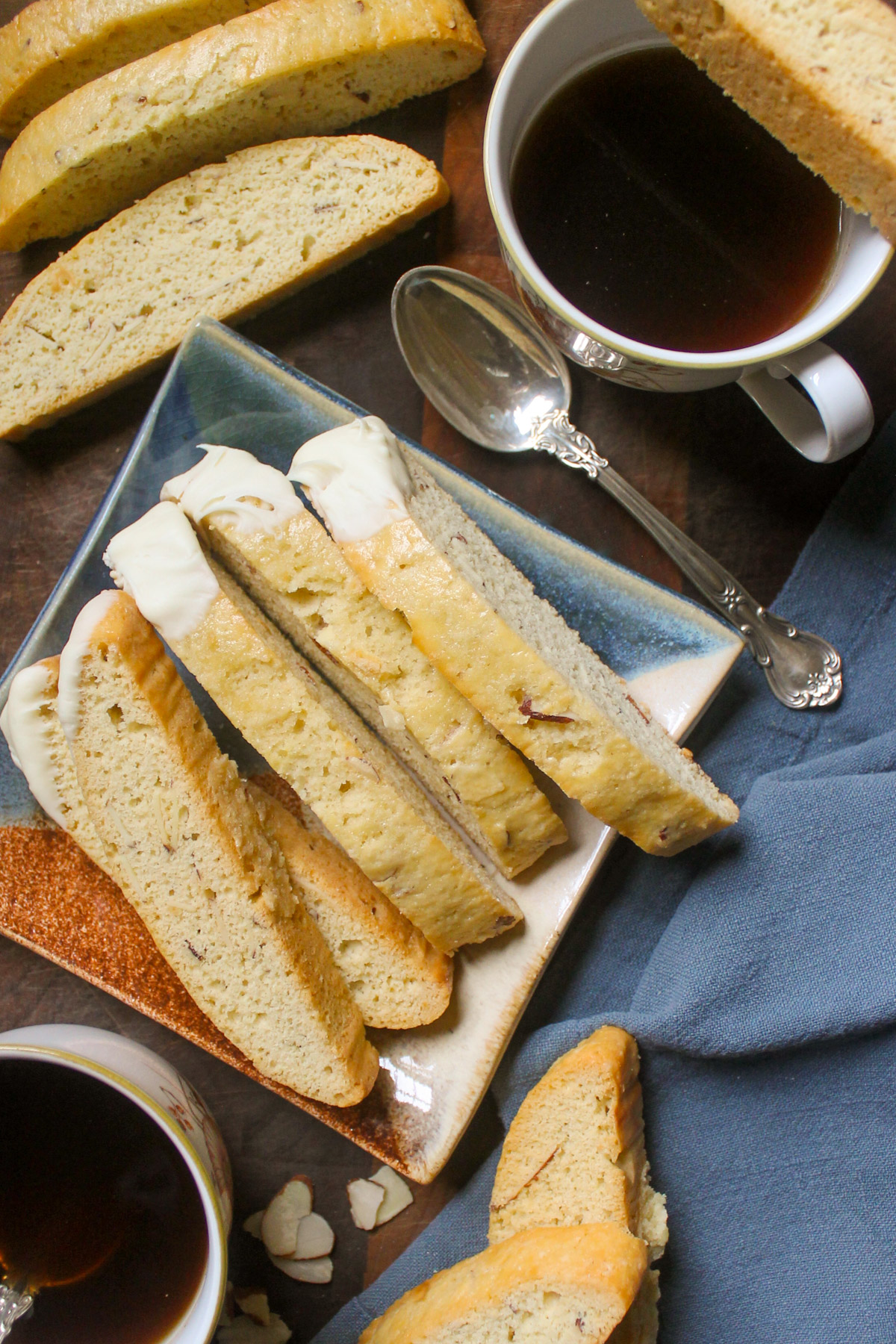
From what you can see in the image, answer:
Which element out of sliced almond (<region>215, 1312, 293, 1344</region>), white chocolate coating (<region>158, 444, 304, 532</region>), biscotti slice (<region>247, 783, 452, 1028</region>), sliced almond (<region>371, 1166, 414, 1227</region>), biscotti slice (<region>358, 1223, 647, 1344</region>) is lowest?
sliced almond (<region>215, 1312, 293, 1344</region>)

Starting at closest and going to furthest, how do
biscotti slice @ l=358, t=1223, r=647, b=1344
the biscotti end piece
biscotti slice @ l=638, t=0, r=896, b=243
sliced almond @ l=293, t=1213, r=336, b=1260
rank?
biscotti slice @ l=638, t=0, r=896, b=243, biscotti slice @ l=358, t=1223, r=647, b=1344, the biscotti end piece, sliced almond @ l=293, t=1213, r=336, b=1260

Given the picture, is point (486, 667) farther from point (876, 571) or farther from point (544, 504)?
point (876, 571)

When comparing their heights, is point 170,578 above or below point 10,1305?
above

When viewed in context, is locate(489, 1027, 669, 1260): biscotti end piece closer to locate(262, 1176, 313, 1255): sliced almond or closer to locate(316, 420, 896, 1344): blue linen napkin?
locate(316, 420, 896, 1344): blue linen napkin

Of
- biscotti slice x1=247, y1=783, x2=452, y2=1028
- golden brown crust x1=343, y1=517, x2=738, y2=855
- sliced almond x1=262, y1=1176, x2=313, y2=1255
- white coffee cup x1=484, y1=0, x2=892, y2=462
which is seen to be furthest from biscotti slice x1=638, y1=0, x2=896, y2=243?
sliced almond x1=262, y1=1176, x2=313, y2=1255

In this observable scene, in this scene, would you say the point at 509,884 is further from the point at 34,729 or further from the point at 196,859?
the point at 34,729

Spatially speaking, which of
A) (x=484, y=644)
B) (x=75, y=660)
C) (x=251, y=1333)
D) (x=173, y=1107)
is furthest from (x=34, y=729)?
(x=251, y=1333)
